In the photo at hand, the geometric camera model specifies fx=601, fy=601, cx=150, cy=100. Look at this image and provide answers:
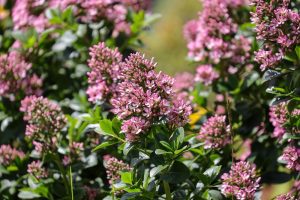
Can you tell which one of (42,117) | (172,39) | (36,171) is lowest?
(172,39)

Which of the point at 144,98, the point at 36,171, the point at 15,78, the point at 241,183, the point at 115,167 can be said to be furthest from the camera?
the point at 15,78

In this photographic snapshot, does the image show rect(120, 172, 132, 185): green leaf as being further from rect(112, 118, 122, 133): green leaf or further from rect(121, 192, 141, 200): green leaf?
rect(112, 118, 122, 133): green leaf

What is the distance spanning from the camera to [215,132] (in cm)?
221

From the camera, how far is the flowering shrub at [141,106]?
1886mm

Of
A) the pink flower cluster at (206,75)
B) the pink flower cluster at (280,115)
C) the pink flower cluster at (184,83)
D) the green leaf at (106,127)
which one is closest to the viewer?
the green leaf at (106,127)

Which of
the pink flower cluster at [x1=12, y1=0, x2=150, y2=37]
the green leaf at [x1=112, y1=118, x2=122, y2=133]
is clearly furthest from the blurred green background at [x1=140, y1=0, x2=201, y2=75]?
the green leaf at [x1=112, y1=118, x2=122, y2=133]

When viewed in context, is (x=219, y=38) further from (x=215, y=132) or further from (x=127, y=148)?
(x=127, y=148)

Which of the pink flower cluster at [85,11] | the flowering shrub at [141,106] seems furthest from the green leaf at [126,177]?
the pink flower cluster at [85,11]

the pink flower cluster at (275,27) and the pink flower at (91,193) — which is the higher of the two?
the pink flower cluster at (275,27)

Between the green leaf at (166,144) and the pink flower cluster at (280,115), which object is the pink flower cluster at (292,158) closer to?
the pink flower cluster at (280,115)

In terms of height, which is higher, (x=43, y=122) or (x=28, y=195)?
(x=43, y=122)

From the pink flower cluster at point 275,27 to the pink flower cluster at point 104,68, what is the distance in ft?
1.67

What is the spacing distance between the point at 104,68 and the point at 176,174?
0.49 m

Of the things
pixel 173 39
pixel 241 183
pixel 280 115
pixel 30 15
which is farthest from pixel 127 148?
pixel 173 39
